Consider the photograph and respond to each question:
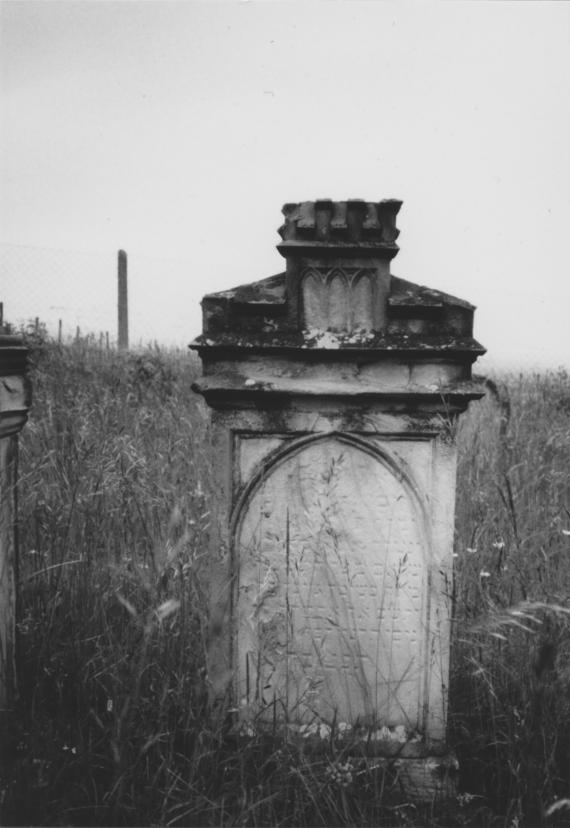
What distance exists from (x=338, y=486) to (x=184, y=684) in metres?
0.83

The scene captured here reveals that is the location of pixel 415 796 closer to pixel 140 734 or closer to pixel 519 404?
pixel 140 734

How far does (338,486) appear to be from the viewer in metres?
2.20

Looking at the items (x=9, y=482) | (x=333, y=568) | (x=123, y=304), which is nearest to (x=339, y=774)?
(x=333, y=568)

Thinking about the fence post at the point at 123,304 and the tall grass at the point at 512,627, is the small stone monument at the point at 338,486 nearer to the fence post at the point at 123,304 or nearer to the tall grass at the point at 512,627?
the tall grass at the point at 512,627

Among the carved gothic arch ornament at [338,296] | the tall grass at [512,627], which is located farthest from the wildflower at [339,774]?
the carved gothic arch ornament at [338,296]

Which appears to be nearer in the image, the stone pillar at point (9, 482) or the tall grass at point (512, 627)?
the tall grass at point (512, 627)

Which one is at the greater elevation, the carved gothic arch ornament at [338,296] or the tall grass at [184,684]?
the carved gothic arch ornament at [338,296]

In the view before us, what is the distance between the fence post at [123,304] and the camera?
9.54m

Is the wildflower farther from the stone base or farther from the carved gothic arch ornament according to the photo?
the carved gothic arch ornament

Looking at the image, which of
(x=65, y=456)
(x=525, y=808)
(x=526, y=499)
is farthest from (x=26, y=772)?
(x=526, y=499)

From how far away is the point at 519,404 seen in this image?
6.54 metres

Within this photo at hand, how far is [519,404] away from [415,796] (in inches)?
194

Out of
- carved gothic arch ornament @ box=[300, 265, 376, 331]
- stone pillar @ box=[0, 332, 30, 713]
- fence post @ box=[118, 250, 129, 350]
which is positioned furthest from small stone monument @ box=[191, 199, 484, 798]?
fence post @ box=[118, 250, 129, 350]

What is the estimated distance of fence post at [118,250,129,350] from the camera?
954 cm
